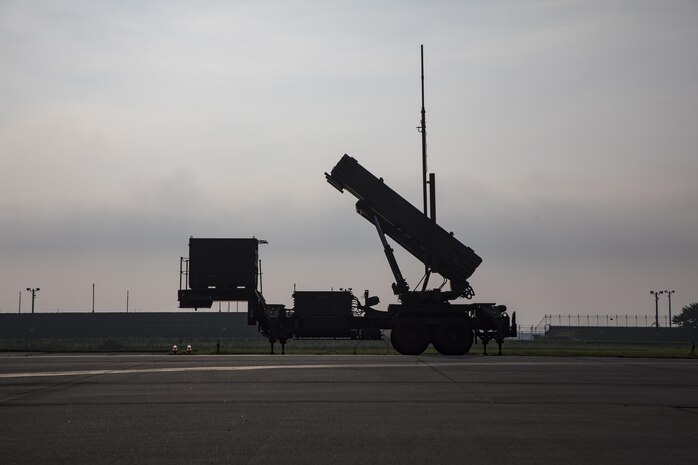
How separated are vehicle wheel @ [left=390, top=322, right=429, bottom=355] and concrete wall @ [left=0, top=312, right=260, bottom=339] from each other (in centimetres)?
7299

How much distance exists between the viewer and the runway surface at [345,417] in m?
9.14

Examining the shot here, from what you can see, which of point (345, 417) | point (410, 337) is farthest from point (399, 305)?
point (345, 417)

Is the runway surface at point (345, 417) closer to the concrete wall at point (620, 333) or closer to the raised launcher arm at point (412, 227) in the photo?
the raised launcher arm at point (412, 227)

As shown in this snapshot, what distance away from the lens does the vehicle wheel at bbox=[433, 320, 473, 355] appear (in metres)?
33.2

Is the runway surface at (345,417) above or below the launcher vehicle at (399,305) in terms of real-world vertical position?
below

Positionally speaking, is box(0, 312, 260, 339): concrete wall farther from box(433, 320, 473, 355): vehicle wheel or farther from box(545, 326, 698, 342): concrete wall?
box(433, 320, 473, 355): vehicle wheel

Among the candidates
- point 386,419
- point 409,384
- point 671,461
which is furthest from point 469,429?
point 409,384

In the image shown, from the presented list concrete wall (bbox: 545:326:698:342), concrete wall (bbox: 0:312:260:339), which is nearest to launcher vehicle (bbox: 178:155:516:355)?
concrete wall (bbox: 545:326:698:342)

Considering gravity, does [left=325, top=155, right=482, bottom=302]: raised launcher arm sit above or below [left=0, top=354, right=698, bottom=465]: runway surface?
above

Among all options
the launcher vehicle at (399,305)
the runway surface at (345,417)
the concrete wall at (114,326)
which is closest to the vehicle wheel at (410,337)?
the launcher vehicle at (399,305)

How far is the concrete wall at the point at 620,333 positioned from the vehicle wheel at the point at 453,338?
6711cm

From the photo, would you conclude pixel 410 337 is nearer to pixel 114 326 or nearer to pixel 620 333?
pixel 620 333

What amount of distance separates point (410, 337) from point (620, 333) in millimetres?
74852

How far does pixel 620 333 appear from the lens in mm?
101500
